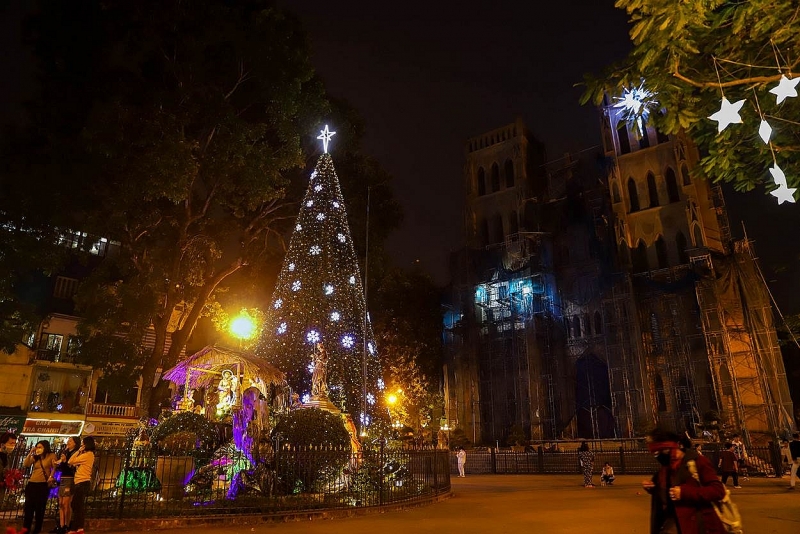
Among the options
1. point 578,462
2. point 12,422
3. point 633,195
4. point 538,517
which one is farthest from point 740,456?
point 12,422

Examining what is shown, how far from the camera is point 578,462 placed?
23266 millimetres

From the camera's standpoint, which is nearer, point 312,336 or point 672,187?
point 312,336

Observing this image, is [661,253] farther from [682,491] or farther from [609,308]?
[682,491]

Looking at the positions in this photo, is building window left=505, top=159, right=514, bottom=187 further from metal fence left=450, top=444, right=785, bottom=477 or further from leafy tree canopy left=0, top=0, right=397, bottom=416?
leafy tree canopy left=0, top=0, right=397, bottom=416

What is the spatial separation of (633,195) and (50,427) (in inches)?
1517

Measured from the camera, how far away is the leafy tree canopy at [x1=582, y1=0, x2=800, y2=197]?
552cm

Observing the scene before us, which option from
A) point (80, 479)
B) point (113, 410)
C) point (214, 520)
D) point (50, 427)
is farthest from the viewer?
point (113, 410)

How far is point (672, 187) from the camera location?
37.2m

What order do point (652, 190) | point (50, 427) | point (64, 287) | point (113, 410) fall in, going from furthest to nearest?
point (652, 190) < point (113, 410) < point (64, 287) < point (50, 427)

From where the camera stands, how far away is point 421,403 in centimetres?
3962

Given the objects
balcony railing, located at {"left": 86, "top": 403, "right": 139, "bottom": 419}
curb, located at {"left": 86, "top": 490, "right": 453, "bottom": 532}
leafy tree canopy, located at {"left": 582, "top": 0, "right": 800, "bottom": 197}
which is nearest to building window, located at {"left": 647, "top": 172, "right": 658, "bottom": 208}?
leafy tree canopy, located at {"left": 582, "top": 0, "right": 800, "bottom": 197}

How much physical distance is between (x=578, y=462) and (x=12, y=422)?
25.0 m

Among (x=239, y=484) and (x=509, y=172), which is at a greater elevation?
(x=509, y=172)

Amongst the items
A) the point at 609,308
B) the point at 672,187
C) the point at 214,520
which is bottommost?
the point at 214,520
